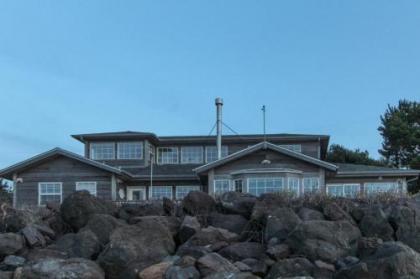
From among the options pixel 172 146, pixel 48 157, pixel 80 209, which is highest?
pixel 172 146

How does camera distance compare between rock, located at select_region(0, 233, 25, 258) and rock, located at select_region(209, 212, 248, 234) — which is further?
rock, located at select_region(209, 212, 248, 234)

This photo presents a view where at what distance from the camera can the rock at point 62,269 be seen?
9352 mm

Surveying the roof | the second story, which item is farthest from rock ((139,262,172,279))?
the second story

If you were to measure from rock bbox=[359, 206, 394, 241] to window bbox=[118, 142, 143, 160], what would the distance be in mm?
24773

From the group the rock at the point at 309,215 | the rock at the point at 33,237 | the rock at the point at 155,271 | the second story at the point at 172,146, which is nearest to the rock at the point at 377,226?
the rock at the point at 309,215

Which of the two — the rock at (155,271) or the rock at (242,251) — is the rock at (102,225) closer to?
the rock at (155,271)

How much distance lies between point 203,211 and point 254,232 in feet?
4.57

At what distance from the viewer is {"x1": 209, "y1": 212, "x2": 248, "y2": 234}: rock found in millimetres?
11320

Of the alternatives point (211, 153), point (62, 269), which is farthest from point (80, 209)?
point (211, 153)

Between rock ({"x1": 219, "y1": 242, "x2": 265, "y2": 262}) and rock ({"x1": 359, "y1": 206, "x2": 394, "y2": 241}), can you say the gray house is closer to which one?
rock ({"x1": 359, "y1": 206, "x2": 394, "y2": 241})

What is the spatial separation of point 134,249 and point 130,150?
25219mm

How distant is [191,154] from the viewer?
35719 millimetres

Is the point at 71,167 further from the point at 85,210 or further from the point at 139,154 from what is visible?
the point at 85,210

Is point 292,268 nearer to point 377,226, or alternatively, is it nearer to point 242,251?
→ point 242,251
